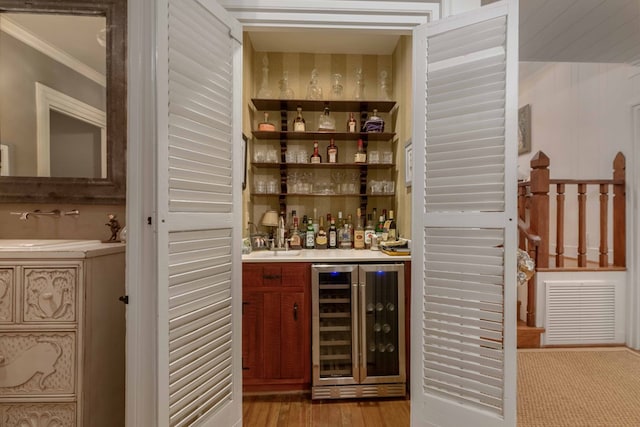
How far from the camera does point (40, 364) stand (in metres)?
1.25

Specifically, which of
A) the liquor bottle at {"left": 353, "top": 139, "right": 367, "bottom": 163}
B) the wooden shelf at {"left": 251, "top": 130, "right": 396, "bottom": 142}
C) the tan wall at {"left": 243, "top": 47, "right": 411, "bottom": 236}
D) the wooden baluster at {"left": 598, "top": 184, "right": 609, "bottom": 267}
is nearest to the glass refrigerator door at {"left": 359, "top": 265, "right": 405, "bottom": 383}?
the tan wall at {"left": 243, "top": 47, "right": 411, "bottom": 236}

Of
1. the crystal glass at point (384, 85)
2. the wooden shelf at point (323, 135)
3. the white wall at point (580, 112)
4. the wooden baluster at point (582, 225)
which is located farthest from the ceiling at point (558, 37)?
the wooden baluster at point (582, 225)

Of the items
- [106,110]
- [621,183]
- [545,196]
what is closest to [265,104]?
[106,110]

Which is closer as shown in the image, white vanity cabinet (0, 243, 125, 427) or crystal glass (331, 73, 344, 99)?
white vanity cabinet (0, 243, 125, 427)

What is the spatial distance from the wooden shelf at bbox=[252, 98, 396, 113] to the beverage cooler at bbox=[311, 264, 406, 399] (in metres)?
1.47

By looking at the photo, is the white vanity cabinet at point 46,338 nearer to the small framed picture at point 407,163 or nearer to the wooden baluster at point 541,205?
the small framed picture at point 407,163

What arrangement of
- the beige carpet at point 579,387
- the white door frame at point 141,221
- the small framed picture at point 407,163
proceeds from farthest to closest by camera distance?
the small framed picture at point 407,163, the beige carpet at point 579,387, the white door frame at point 141,221

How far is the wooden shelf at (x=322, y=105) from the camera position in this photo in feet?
8.79

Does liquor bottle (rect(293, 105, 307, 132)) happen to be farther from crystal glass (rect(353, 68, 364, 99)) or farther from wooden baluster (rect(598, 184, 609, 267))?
wooden baluster (rect(598, 184, 609, 267))

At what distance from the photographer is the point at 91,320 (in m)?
1.29

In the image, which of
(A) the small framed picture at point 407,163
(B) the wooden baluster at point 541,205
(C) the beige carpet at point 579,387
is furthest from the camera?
(B) the wooden baluster at point 541,205

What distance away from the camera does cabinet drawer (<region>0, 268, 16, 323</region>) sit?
123 cm

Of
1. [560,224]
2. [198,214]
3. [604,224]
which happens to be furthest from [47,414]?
[604,224]

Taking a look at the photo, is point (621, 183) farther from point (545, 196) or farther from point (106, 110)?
point (106, 110)
